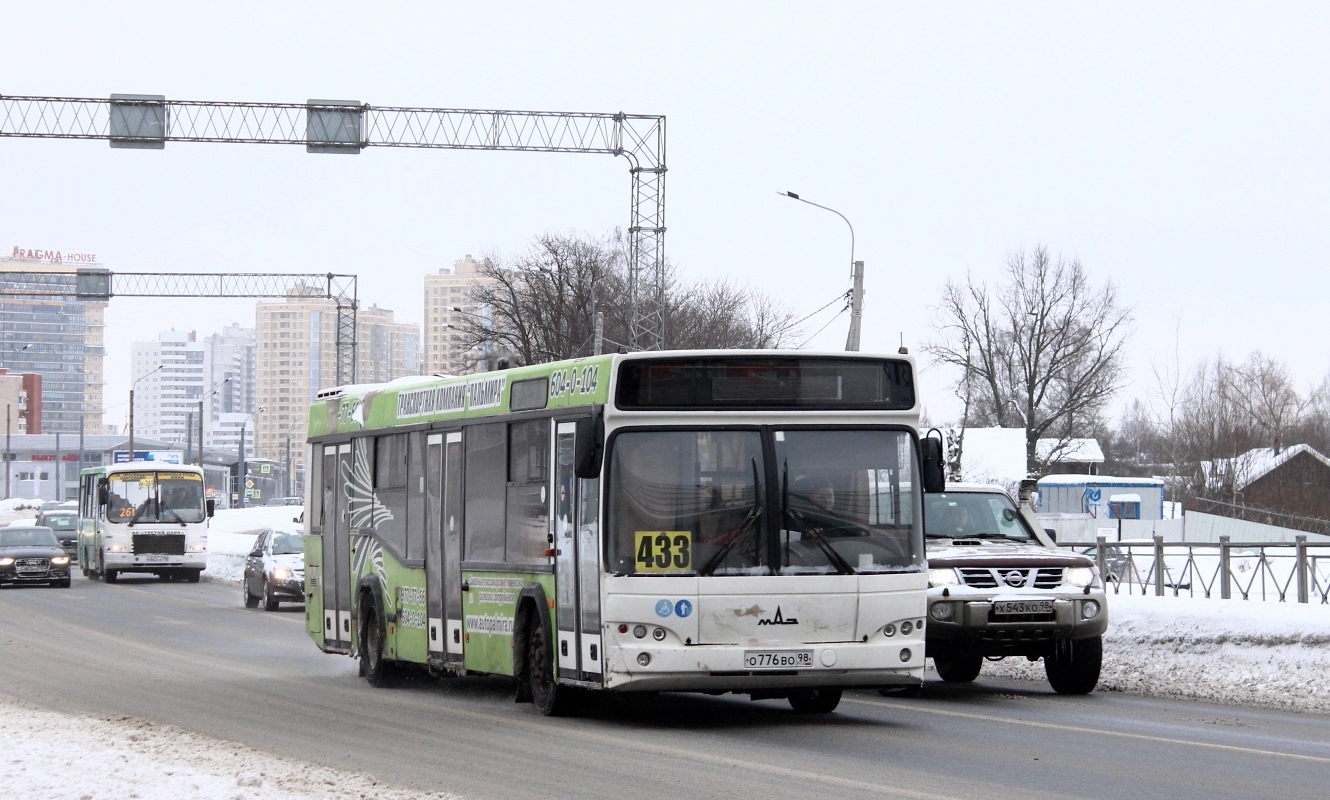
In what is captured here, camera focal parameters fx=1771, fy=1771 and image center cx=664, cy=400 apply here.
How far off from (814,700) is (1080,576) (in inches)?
119

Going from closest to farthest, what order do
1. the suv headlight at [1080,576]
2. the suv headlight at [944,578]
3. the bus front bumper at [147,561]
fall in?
the suv headlight at [944,578] → the suv headlight at [1080,576] → the bus front bumper at [147,561]

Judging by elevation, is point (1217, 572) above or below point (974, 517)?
below

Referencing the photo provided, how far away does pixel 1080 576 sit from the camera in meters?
15.3

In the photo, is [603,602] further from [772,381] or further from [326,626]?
[326,626]

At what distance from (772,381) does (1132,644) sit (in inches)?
299

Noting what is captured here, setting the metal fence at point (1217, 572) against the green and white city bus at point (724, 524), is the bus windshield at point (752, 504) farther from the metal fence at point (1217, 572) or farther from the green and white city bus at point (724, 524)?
the metal fence at point (1217, 572)

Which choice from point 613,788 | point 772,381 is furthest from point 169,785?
point 772,381

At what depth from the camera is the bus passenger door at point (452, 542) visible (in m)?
14.8

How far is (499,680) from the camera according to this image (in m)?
17.4

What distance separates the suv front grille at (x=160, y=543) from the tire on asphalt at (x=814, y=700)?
110 feet

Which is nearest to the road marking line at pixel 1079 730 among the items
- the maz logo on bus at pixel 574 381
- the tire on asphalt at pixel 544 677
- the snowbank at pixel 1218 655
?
the snowbank at pixel 1218 655

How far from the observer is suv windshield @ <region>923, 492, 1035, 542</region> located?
1655 cm

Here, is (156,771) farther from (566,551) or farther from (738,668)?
(738,668)

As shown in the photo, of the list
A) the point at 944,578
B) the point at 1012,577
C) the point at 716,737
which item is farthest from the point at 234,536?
the point at 716,737
